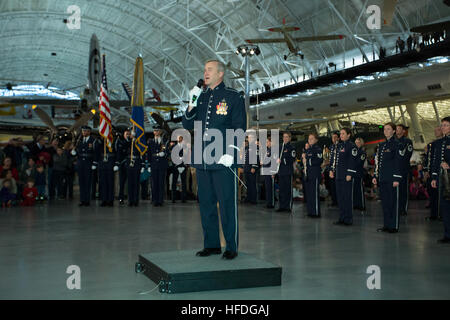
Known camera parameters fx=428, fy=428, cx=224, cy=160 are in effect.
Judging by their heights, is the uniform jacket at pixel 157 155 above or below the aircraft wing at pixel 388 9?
below

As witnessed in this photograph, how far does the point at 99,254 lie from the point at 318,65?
2031 cm

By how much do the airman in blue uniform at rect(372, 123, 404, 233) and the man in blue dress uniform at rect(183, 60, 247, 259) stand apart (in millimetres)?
3399

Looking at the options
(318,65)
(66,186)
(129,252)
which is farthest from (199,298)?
(318,65)

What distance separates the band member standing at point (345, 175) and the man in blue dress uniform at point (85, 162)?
18.9 ft

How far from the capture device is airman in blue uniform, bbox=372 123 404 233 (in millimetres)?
6078

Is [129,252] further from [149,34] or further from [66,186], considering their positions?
[149,34]

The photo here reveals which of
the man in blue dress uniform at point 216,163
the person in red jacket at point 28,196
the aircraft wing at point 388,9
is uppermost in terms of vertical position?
the aircraft wing at point 388,9

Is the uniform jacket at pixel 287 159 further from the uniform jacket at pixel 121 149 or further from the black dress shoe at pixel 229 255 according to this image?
the black dress shoe at pixel 229 255

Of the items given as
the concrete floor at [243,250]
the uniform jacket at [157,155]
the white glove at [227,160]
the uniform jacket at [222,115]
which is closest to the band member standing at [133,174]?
the uniform jacket at [157,155]

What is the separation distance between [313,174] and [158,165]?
388 cm

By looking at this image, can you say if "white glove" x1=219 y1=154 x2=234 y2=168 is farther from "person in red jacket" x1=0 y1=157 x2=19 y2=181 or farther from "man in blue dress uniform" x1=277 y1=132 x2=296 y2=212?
"person in red jacket" x1=0 y1=157 x2=19 y2=181

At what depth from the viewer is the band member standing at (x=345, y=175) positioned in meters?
6.85

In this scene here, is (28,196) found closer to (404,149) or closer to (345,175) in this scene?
(345,175)

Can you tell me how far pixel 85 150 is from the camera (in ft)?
32.6
